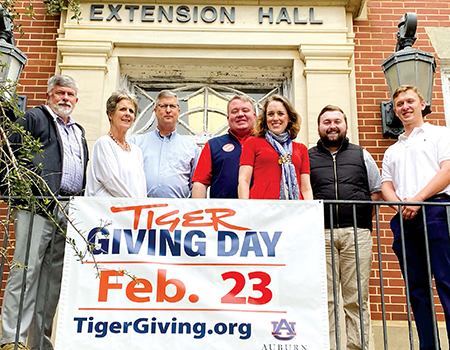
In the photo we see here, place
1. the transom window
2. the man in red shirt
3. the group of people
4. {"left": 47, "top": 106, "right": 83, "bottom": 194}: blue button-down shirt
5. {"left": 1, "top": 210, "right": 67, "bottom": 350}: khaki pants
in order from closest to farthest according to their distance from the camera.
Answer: {"left": 1, "top": 210, "right": 67, "bottom": 350}: khaki pants
the group of people
{"left": 47, "top": 106, "right": 83, "bottom": 194}: blue button-down shirt
the man in red shirt
the transom window

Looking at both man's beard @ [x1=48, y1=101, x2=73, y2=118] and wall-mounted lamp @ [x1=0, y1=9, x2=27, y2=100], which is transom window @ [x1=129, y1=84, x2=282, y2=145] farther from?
man's beard @ [x1=48, y1=101, x2=73, y2=118]

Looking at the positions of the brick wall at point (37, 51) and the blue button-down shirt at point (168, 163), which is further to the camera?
the brick wall at point (37, 51)

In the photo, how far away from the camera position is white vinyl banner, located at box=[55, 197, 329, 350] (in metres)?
3.96

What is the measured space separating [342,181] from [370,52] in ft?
9.48

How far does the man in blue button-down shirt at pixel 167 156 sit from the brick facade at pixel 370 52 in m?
2.26

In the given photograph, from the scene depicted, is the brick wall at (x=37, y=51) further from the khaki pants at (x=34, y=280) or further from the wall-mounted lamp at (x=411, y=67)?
the wall-mounted lamp at (x=411, y=67)

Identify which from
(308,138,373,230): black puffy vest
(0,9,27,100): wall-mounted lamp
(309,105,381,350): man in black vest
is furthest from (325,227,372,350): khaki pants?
(0,9,27,100): wall-mounted lamp

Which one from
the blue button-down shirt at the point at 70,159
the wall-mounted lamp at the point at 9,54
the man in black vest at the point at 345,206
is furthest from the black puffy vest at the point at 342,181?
the wall-mounted lamp at the point at 9,54

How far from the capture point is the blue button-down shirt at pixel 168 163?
4.95m

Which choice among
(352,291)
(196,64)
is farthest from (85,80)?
(352,291)

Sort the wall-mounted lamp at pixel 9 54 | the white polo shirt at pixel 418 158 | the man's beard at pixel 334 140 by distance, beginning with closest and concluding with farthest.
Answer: the white polo shirt at pixel 418 158 < the man's beard at pixel 334 140 < the wall-mounted lamp at pixel 9 54

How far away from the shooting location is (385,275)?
6102 mm

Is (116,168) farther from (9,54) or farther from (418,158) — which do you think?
(418,158)

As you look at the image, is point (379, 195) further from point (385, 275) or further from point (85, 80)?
point (85, 80)
